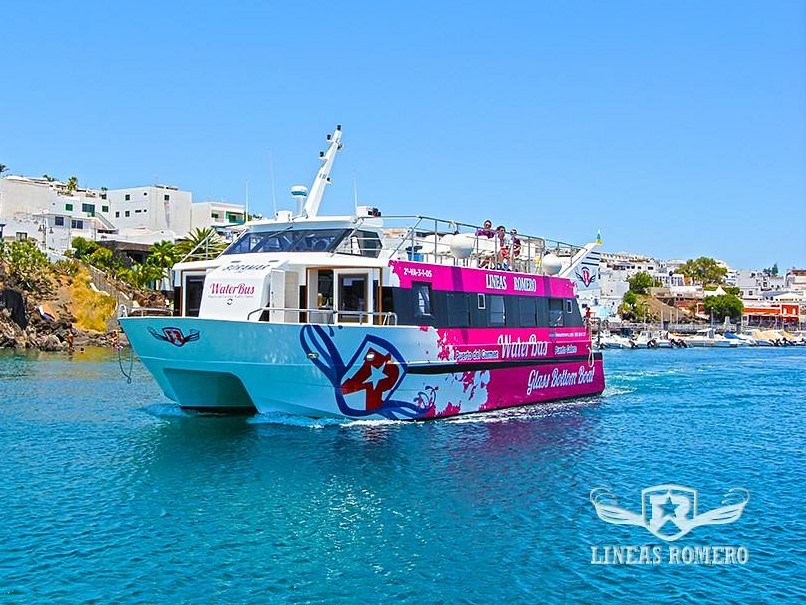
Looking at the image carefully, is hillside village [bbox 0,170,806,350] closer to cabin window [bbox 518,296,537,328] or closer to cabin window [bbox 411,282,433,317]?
cabin window [bbox 518,296,537,328]

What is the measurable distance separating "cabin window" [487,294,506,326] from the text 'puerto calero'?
911 centimetres

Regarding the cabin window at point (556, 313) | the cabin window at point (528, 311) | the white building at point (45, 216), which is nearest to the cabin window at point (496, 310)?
the cabin window at point (528, 311)

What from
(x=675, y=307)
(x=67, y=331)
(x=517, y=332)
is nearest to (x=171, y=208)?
(x=67, y=331)

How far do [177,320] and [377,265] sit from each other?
16.2 ft

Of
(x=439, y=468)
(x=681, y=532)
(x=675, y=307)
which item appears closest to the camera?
(x=681, y=532)

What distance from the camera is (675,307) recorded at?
130 m

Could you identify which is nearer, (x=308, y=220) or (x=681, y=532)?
(x=681, y=532)

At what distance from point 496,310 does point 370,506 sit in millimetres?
11490

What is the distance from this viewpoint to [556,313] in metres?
27.9

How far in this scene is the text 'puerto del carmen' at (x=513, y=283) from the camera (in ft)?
78.8

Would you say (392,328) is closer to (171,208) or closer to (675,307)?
(171,208)

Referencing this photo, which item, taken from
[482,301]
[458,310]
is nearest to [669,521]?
[458,310]

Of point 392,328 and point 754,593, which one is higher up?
point 392,328

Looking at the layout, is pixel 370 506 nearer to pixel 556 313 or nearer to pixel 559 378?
pixel 559 378
